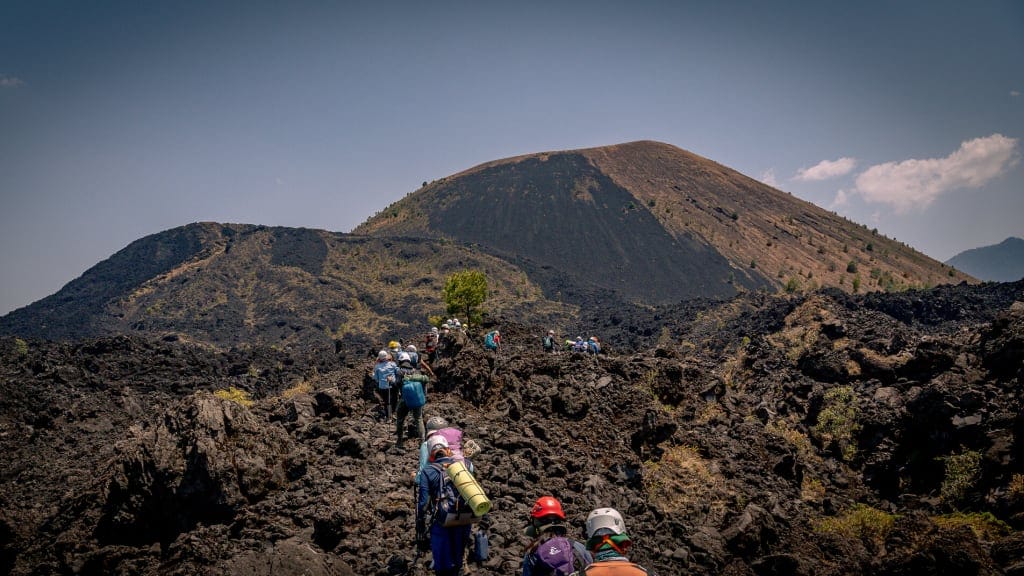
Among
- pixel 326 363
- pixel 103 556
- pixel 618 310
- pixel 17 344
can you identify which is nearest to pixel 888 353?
pixel 103 556

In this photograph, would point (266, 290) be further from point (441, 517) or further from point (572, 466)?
point (441, 517)

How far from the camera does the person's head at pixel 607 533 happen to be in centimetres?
373

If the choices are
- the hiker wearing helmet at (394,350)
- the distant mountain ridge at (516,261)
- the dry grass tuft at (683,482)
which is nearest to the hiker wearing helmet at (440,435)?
the hiker wearing helmet at (394,350)

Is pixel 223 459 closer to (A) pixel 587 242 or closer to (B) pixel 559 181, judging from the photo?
(A) pixel 587 242

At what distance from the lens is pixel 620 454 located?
10.1 meters

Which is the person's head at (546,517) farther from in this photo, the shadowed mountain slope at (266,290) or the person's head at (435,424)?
the shadowed mountain slope at (266,290)

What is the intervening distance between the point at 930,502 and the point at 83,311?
7183 centimetres

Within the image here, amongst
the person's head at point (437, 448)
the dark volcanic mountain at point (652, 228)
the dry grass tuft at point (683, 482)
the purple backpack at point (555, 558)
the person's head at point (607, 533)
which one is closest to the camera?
the person's head at point (607, 533)

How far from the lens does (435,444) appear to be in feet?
17.5

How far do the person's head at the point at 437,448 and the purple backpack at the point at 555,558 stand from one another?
5.11 feet

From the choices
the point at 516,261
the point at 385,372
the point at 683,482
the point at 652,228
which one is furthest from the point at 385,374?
the point at 652,228

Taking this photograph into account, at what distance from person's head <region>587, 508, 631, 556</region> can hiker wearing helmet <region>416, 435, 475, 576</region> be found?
1.59m

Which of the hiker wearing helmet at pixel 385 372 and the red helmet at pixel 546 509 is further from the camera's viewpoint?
the hiker wearing helmet at pixel 385 372

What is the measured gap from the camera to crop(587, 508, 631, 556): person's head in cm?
373
